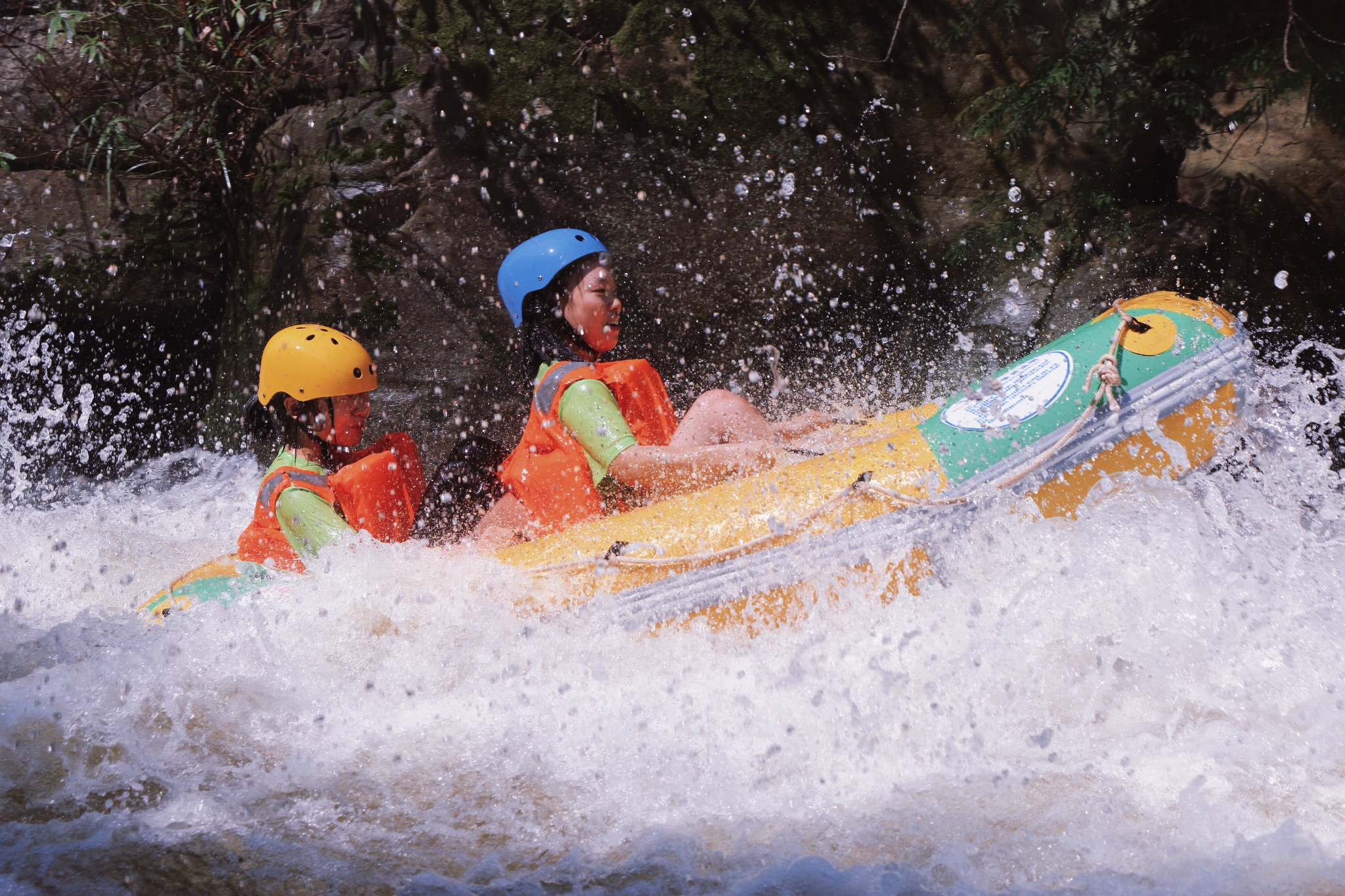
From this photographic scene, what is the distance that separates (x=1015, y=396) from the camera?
9.16 ft

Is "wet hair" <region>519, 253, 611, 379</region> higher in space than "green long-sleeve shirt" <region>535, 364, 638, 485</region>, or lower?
Result: higher

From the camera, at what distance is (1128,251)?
463 cm

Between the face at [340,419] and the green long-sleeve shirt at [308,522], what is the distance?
8.9 inches

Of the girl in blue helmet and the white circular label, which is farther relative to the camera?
the girl in blue helmet

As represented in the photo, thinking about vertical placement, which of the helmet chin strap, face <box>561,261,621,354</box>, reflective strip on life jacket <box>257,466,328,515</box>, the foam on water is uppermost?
face <box>561,261,621,354</box>

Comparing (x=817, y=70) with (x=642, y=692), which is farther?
(x=817, y=70)

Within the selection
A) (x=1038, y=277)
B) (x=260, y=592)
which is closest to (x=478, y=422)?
(x=260, y=592)

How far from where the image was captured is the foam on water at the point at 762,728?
2.20 meters

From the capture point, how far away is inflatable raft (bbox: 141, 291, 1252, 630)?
2633mm

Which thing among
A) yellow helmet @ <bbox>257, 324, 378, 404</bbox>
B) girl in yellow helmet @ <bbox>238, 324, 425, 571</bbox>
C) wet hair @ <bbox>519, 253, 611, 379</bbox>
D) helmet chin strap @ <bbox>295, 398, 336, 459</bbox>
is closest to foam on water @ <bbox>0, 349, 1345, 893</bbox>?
girl in yellow helmet @ <bbox>238, 324, 425, 571</bbox>

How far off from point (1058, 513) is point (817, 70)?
115 inches

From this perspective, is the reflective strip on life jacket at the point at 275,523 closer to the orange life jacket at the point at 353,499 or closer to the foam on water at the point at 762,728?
the orange life jacket at the point at 353,499

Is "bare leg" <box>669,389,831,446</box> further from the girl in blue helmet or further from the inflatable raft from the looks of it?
the inflatable raft

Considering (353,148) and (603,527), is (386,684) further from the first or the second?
(353,148)
